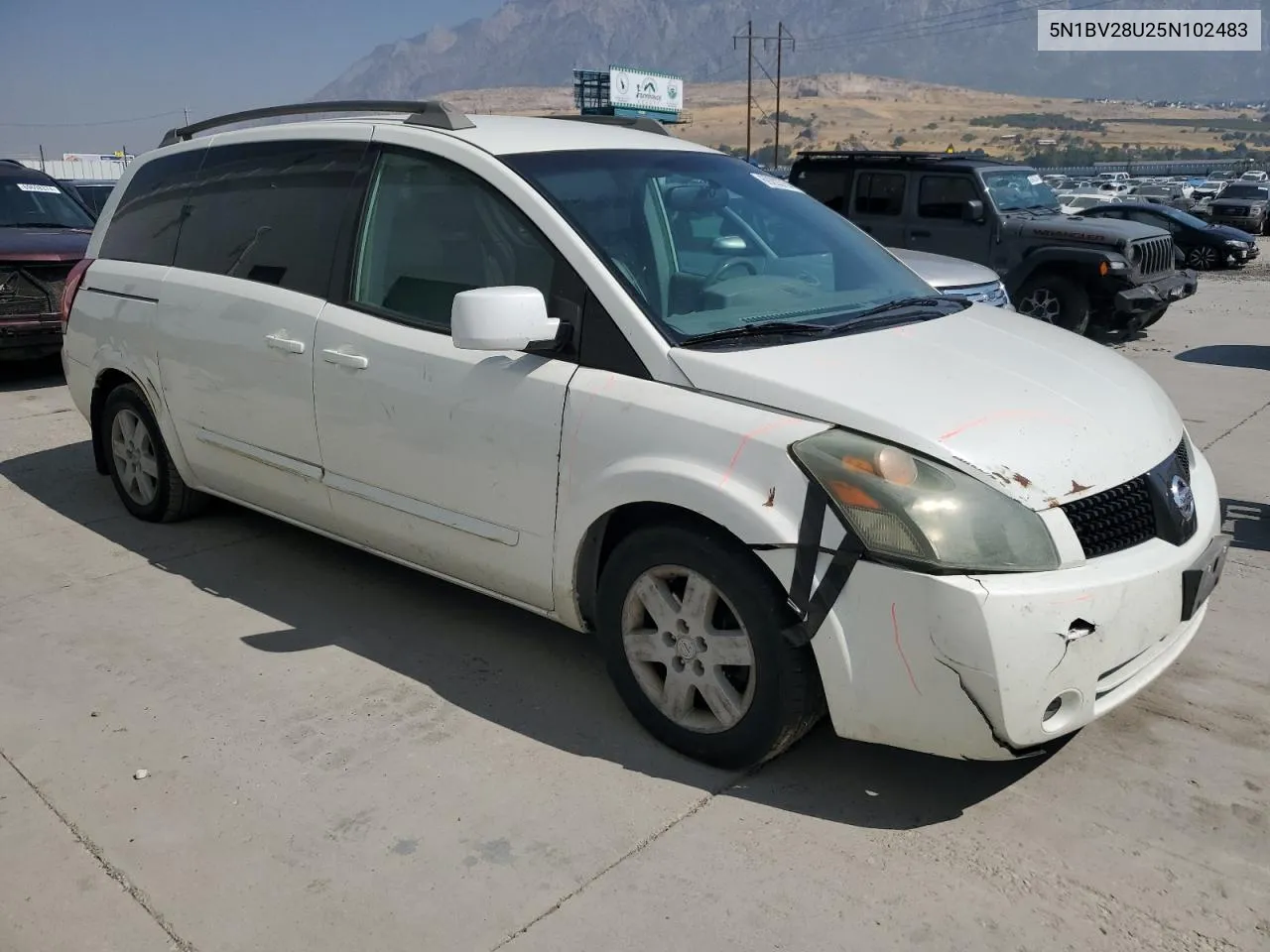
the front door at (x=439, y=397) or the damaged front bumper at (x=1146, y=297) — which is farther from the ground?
the front door at (x=439, y=397)

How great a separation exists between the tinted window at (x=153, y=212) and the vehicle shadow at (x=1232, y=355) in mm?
9047

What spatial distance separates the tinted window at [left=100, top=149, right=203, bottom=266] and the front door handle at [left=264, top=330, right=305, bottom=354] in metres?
1.10

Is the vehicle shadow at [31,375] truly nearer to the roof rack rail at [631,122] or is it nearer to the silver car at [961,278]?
the roof rack rail at [631,122]

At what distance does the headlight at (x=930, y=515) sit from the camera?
272cm

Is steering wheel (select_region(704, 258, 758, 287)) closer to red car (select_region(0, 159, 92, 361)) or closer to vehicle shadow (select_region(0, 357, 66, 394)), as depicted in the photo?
red car (select_region(0, 159, 92, 361))

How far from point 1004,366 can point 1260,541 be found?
9.11 ft

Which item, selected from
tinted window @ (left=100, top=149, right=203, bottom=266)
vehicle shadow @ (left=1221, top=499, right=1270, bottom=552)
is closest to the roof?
tinted window @ (left=100, top=149, right=203, bottom=266)

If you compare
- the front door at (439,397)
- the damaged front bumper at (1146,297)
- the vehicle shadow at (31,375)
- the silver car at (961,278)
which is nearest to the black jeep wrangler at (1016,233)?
the damaged front bumper at (1146,297)

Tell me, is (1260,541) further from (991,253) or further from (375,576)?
(991,253)

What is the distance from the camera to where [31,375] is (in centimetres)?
1016

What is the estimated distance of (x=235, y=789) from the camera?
3.28 meters

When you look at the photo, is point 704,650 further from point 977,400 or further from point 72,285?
point 72,285

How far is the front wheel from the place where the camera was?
440 inches

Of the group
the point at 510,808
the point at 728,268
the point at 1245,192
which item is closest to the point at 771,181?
the point at 728,268
